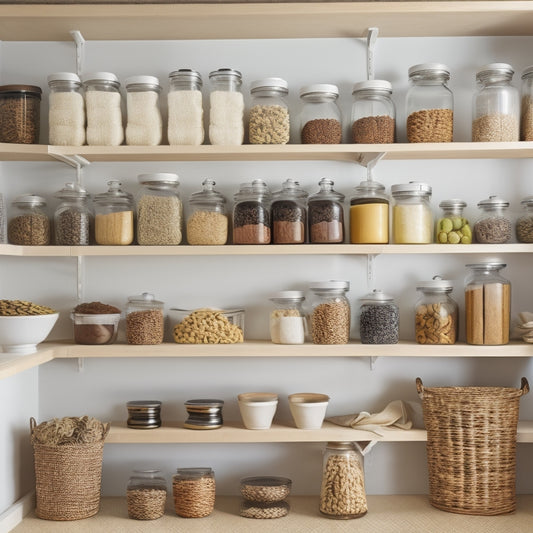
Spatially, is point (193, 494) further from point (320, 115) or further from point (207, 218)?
point (320, 115)

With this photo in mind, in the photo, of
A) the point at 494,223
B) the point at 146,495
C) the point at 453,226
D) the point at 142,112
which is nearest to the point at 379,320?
the point at 453,226

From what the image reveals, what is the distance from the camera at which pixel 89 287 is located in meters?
2.86

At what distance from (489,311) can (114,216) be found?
1.35 m

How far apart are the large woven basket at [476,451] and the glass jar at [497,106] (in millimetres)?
900

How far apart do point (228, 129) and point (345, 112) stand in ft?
1.59

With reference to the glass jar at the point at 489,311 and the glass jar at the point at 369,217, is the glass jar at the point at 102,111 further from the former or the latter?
the glass jar at the point at 489,311

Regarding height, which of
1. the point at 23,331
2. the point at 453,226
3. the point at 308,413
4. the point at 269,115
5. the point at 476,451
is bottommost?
the point at 476,451

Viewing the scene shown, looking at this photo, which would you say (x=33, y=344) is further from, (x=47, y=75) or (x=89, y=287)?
(x=47, y=75)

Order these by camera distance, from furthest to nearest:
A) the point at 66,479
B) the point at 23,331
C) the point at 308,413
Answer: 1. the point at 308,413
2. the point at 66,479
3. the point at 23,331

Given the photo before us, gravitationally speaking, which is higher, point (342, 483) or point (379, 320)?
point (379, 320)

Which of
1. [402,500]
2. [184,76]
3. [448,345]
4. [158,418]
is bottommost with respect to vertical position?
[402,500]

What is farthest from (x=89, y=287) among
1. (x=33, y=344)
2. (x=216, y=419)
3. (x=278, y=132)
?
(x=278, y=132)

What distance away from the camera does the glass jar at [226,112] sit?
Result: 8.70ft

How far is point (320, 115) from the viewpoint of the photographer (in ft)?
8.82
